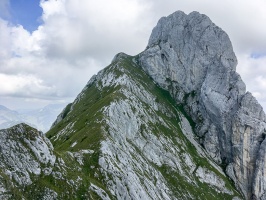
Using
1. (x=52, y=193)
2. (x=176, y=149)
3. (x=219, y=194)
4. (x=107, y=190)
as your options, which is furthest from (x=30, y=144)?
(x=219, y=194)

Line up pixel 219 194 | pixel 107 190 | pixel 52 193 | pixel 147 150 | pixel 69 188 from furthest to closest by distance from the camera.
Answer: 1. pixel 219 194
2. pixel 147 150
3. pixel 107 190
4. pixel 69 188
5. pixel 52 193

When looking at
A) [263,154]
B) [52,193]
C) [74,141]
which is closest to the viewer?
[52,193]

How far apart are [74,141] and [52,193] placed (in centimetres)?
5457

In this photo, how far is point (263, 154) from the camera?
655 feet

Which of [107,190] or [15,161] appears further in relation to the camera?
[107,190]

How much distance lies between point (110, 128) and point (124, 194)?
39851 mm

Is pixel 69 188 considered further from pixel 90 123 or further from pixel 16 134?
pixel 90 123

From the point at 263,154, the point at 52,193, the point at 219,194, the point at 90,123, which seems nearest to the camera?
the point at 52,193

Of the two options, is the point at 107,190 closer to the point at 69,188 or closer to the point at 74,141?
the point at 69,188

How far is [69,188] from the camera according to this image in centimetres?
9056

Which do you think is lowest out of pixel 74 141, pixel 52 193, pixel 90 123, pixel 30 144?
pixel 52 193

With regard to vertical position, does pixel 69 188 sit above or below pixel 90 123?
below

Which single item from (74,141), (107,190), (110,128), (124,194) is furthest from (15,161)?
(110,128)

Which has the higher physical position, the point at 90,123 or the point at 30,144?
the point at 90,123
